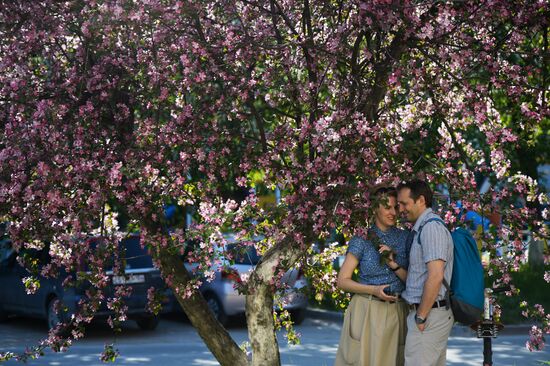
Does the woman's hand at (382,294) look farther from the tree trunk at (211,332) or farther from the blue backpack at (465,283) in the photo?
the tree trunk at (211,332)

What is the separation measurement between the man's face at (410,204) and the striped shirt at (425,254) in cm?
5

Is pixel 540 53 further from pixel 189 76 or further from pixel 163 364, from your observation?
pixel 163 364

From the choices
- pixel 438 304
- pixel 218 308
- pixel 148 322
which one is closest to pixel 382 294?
pixel 438 304

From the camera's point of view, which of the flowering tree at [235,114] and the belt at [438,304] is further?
the flowering tree at [235,114]

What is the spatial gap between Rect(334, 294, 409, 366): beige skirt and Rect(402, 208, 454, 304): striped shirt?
240 mm

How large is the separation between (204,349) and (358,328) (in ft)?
25.1

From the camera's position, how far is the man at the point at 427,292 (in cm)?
549

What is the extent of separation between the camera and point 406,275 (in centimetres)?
586

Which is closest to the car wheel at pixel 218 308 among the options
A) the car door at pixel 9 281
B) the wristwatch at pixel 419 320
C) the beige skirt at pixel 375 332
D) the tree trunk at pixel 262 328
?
the car door at pixel 9 281

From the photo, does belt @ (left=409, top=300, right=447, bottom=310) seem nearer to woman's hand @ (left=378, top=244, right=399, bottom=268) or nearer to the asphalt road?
woman's hand @ (left=378, top=244, right=399, bottom=268)

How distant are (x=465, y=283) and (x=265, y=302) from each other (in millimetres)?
1477

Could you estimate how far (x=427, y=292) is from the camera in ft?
18.0

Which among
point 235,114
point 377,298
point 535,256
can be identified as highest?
point 235,114

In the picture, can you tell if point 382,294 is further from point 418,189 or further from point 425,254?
point 418,189
